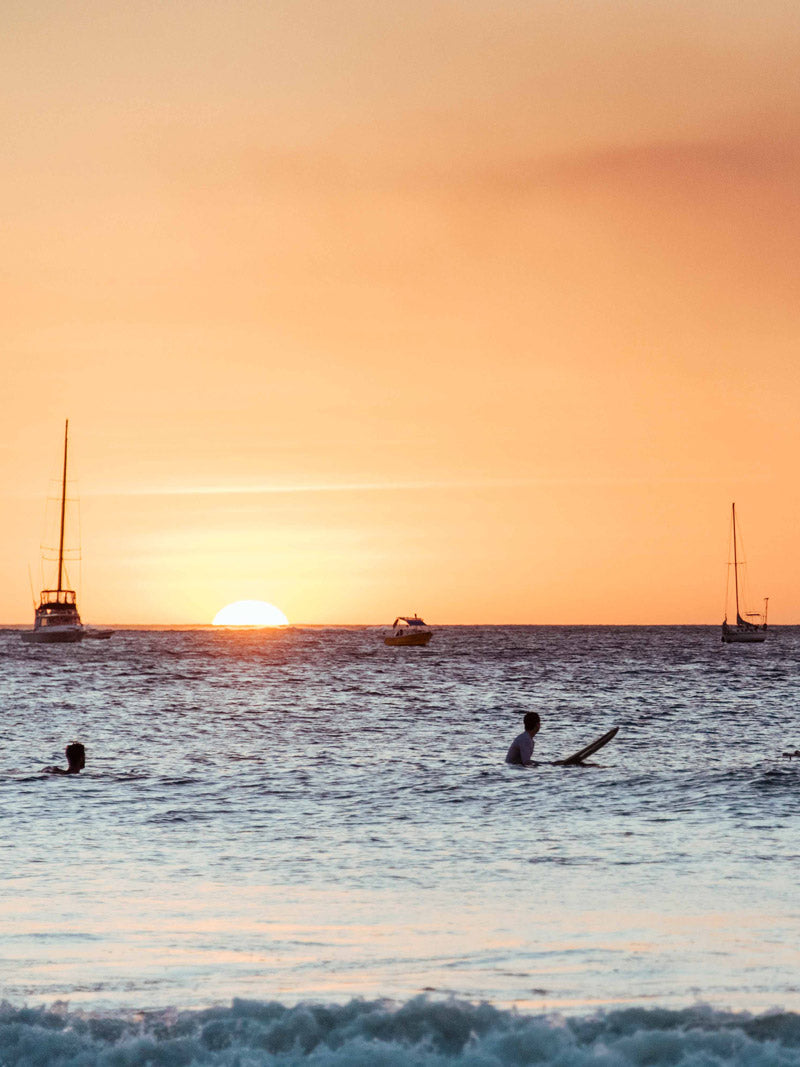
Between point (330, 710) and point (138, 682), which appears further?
point (138, 682)

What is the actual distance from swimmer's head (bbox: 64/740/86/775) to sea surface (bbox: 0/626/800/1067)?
1.08 metres

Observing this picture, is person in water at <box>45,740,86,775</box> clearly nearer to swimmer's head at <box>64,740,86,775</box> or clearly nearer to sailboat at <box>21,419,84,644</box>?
swimmer's head at <box>64,740,86,775</box>

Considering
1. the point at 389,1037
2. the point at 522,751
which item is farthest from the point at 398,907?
the point at 522,751

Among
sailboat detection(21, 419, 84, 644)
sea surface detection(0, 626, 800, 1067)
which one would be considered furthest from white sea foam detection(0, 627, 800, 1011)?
sailboat detection(21, 419, 84, 644)

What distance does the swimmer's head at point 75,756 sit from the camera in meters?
27.5

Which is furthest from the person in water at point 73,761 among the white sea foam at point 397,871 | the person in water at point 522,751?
the person in water at point 522,751

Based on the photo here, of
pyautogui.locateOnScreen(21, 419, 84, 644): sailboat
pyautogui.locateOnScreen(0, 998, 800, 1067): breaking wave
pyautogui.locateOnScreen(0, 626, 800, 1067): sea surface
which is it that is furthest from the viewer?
pyautogui.locateOnScreen(21, 419, 84, 644): sailboat

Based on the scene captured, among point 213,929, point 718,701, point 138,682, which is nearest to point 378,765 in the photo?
point 213,929

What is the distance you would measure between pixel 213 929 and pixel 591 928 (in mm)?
3775

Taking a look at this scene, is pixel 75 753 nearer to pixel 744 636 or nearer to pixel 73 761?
pixel 73 761

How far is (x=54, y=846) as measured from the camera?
17.4 m

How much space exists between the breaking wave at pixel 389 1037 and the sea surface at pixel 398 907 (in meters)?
0.02

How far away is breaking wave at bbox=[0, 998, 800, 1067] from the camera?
328 inches

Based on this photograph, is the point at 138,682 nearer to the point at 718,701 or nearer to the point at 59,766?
the point at 718,701
